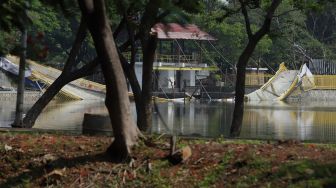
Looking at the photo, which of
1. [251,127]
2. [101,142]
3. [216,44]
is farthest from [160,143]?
[216,44]

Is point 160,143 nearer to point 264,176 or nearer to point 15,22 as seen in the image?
point 264,176

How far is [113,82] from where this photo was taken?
10.0 meters

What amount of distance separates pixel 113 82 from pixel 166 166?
152 centimetres

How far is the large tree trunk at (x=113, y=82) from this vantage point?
9.91m

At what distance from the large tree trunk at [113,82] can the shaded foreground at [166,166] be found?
0.23 meters

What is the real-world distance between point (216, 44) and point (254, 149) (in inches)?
2458

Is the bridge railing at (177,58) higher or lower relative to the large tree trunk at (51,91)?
higher

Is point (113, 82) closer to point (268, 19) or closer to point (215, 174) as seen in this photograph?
point (215, 174)

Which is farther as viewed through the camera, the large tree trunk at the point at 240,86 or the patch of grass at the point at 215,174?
the large tree trunk at the point at 240,86

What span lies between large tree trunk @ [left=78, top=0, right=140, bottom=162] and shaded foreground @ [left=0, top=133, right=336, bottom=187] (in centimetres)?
23

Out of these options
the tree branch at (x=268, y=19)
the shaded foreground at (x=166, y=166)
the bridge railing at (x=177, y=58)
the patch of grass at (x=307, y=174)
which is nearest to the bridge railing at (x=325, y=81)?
the bridge railing at (x=177, y=58)

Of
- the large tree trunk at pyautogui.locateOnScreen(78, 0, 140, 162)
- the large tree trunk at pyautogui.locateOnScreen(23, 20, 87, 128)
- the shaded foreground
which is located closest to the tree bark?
the large tree trunk at pyautogui.locateOnScreen(23, 20, 87, 128)

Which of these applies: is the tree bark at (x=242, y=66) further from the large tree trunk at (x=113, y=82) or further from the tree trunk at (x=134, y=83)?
the large tree trunk at (x=113, y=82)

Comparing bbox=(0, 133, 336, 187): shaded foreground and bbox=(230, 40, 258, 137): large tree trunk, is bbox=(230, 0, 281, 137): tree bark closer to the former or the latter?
bbox=(230, 40, 258, 137): large tree trunk
